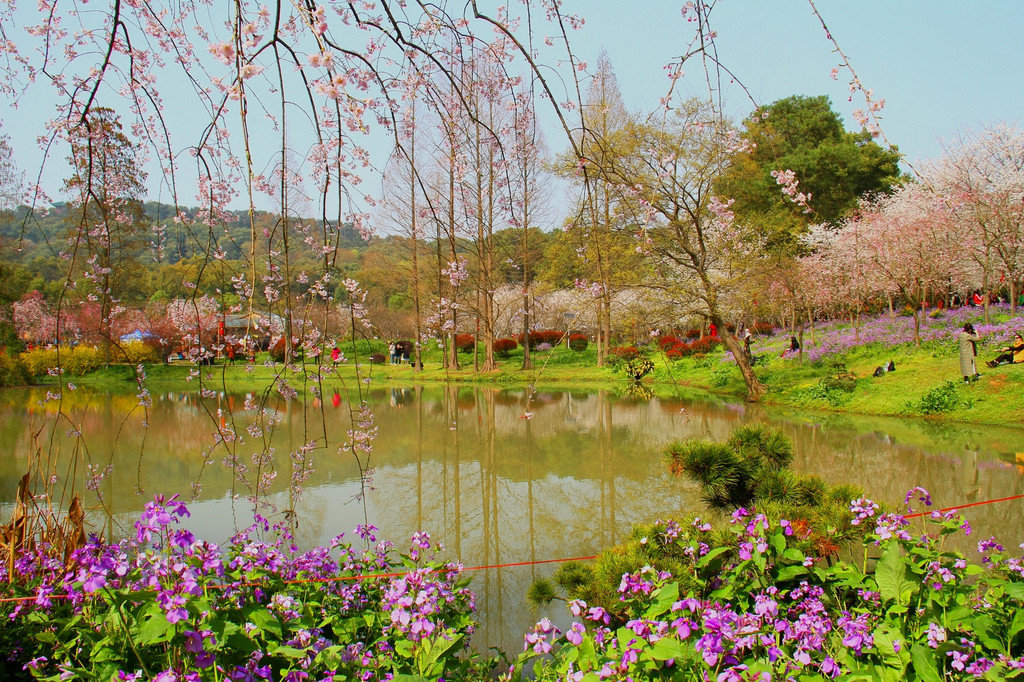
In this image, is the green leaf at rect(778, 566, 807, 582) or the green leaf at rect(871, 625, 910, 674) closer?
the green leaf at rect(871, 625, 910, 674)

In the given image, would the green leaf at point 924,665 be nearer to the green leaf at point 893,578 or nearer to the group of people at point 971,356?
the green leaf at point 893,578

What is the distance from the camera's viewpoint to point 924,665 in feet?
4.61

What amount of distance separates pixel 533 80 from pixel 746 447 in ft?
8.05

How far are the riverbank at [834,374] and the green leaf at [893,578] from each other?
2434 mm

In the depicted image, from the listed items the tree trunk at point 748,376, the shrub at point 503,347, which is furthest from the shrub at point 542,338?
the tree trunk at point 748,376

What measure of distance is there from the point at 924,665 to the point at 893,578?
1.31ft

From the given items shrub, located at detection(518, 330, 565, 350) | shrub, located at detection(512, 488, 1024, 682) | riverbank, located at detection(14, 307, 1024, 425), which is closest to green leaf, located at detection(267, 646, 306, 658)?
shrub, located at detection(512, 488, 1024, 682)

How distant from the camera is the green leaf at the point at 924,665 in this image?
1391 millimetres

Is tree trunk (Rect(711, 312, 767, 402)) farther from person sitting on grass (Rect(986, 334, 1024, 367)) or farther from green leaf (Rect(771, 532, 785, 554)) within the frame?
green leaf (Rect(771, 532, 785, 554))

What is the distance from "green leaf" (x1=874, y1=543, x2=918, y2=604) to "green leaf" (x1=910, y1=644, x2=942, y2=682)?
0.31 m

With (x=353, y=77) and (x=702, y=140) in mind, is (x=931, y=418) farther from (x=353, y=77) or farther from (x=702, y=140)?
(x=353, y=77)

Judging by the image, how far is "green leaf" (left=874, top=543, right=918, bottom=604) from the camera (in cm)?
174

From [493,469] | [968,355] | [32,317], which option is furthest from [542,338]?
[493,469]

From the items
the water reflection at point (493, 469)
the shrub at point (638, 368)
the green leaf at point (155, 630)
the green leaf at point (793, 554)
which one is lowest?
the water reflection at point (493, 469)
